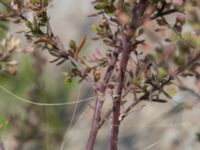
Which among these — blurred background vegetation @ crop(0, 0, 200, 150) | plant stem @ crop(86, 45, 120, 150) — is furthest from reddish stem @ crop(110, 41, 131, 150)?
blurred background vegetation @ crop(0, 0, 200, 150)

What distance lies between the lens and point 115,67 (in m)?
1.19

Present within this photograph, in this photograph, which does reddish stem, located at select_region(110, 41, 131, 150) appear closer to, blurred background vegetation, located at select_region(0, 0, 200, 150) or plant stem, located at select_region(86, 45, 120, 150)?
plant stem, located at select_region(86, 45, 120, 150)

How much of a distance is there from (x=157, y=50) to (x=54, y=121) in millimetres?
2247

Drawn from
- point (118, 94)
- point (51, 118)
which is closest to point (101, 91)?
point (118, 94)

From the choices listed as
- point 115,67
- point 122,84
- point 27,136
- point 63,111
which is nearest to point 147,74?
point 122,84

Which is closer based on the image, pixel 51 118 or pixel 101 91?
pixel 101 91

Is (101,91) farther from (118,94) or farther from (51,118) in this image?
(51,118)

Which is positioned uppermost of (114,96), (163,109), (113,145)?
(114,96)

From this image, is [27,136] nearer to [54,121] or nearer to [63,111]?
[54,121]

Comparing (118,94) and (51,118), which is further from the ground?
(118,94)

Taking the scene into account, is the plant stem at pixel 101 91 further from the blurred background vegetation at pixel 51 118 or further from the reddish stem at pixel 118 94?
the blurred background vegetation at pixel 51 118

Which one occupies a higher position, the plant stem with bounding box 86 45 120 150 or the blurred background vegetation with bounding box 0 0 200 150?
the plant stem with bounding box 86 45 120 150

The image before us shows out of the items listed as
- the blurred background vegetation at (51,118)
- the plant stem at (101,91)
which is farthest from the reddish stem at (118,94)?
the blurred background vegetation at (51,118)

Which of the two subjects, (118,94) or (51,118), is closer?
(118,94)
